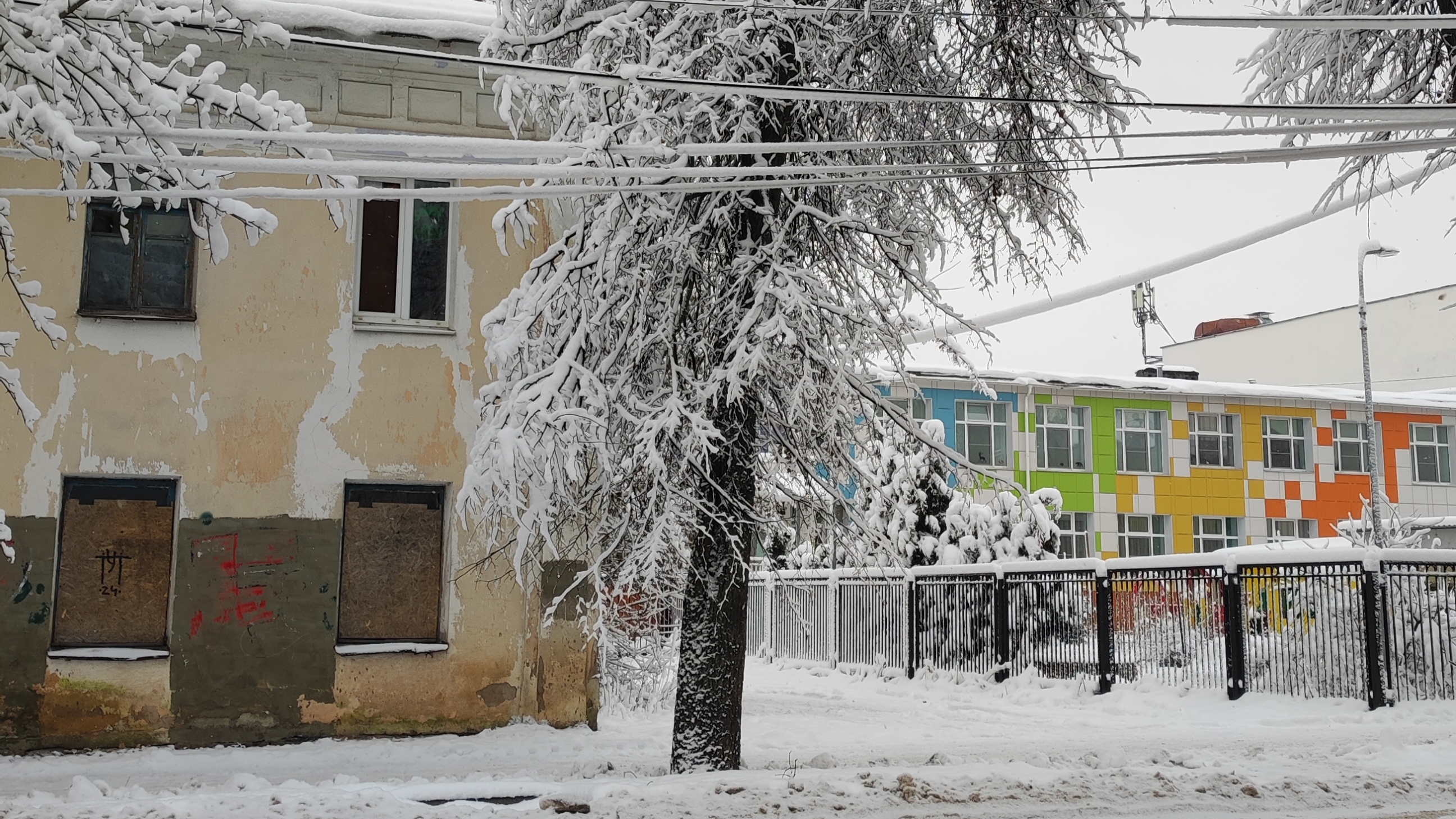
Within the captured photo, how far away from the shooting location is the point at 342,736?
11.7m

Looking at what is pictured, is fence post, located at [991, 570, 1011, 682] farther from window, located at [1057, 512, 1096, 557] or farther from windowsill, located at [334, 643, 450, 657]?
window, located at [1057, 512, 1096, 557]

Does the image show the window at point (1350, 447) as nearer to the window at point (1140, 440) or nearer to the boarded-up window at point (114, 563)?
the window at point (1140, 440)

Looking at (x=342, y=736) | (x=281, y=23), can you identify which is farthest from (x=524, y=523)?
(x=281, y=23)

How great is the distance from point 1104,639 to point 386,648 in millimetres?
9464

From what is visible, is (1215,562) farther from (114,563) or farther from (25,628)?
(25,628)

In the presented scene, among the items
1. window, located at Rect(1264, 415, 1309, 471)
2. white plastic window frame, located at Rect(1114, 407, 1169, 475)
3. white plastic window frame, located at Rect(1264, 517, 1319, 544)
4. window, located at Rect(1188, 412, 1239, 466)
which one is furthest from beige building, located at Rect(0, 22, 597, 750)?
white plastic window frame, located at Rect(1264, 517, 1319, 544)

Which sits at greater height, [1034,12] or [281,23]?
[281,23]

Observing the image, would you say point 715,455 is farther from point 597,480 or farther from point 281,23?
point 281,23

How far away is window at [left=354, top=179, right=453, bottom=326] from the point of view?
492 inches

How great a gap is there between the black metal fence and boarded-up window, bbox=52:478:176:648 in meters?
6.02

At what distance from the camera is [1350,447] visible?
123ft

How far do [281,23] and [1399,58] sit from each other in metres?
10.2

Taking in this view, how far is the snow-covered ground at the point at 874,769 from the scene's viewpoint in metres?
7.71

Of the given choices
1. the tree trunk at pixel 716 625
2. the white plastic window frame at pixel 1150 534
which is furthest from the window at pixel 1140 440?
the tree trunk at pixel 716 625
